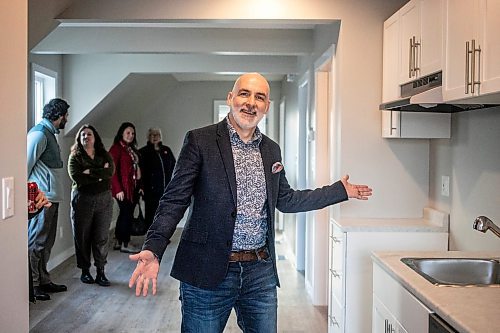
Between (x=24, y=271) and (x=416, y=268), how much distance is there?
141 centimetres

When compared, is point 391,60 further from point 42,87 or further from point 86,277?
point 42,87

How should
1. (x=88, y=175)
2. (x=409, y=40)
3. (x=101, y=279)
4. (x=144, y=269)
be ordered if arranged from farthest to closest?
(x=101, y=279) → (x=88, y=175) → (x=409, y=40) → (x=144, y=269)

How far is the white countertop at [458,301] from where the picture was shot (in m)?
1.66

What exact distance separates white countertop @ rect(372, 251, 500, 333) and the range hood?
682 mm

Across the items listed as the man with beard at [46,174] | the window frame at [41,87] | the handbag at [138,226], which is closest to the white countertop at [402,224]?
the man with beard at [46,174]

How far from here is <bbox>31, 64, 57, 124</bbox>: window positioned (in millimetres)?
5594

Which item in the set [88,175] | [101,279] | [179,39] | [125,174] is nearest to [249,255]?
[88,175]

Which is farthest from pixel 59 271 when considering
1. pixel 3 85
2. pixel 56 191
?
pixel 3 85

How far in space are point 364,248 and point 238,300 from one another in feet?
4.13

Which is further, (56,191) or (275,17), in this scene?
(56,191)

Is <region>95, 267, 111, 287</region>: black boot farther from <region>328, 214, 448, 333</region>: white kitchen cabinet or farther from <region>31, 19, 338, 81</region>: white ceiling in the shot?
<region>328, 214, 448, 333</region>: white kitchen cabinet

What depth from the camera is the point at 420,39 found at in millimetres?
2850

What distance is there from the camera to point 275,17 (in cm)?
362

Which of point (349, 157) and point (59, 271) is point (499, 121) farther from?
point (59, 271)
